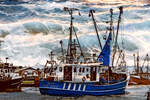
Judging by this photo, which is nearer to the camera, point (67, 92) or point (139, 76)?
point (67, 92)

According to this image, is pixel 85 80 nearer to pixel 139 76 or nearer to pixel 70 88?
pixel 70 88

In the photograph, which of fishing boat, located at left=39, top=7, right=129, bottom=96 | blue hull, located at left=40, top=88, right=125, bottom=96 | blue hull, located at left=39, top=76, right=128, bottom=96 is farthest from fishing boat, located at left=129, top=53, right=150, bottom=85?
blue hull, located at left=39, top=76, right=128, bottom=96

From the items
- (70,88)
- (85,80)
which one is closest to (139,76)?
(85,80)

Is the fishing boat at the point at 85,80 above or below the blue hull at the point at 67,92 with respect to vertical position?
above

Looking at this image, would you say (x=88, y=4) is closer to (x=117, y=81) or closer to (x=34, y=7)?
(x=34, y=7)

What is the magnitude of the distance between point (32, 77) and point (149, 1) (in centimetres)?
1047

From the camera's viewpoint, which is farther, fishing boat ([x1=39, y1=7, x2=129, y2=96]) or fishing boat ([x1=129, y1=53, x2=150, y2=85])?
fishing boat ([x1=129, y1=53, x2=150, y2=85])

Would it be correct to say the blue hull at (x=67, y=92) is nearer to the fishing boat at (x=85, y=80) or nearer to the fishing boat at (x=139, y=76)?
the fishing boat at (x=85, y=80)

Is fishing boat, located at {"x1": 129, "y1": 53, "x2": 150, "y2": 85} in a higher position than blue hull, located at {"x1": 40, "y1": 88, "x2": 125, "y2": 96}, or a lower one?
higher

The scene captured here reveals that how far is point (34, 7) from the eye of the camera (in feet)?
103

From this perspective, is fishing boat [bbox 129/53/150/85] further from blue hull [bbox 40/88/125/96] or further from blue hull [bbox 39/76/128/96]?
blue hull [bbox 39/76/128/96]

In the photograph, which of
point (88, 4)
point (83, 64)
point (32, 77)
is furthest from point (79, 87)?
point (32, 77)

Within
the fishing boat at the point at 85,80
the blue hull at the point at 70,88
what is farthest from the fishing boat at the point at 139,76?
the blue hull at the point at 70,88

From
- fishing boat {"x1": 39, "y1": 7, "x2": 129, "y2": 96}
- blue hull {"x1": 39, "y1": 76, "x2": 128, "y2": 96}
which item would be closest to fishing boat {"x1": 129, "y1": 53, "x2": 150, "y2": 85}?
fishing boat {"x1": 39, "y1": 7, "x2": 129, "y2": 96}
